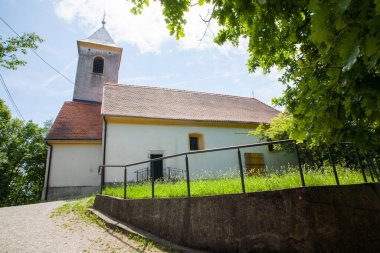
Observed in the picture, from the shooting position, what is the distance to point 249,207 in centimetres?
439

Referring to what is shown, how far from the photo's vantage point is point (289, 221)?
4.00 m

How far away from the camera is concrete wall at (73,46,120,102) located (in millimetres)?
20984

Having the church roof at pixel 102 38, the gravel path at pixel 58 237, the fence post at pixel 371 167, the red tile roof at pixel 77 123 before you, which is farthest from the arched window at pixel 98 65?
the fence post at pixel 371 167

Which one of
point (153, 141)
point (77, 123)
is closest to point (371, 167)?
point (153, 141)

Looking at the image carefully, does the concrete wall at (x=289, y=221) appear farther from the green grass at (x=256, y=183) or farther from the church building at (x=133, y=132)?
the church building at (x=133, y=132)

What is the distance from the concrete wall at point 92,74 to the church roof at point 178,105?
4.25 metres

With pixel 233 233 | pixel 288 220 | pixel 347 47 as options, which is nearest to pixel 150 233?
pixel 233 233

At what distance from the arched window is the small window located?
12.0 metres

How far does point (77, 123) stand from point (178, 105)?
7.17 metres

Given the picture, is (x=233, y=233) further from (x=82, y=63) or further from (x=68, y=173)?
(x=82, y=63)

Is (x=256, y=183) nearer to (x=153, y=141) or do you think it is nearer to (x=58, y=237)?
(x=58, y=237)

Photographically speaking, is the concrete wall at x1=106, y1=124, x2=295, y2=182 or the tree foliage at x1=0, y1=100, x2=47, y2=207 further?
the tree foliage at x1=0, y1=100, x2=47, y2=207

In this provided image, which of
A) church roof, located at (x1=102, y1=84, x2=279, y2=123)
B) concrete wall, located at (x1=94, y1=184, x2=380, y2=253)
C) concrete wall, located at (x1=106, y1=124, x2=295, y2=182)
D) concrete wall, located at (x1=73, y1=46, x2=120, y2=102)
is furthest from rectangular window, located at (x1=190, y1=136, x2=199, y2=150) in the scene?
concrete wall, located at (x1=94, y1=184, x2=380, y2=253)

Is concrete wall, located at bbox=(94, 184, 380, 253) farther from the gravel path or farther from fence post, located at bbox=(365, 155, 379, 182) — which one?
the gravel path
